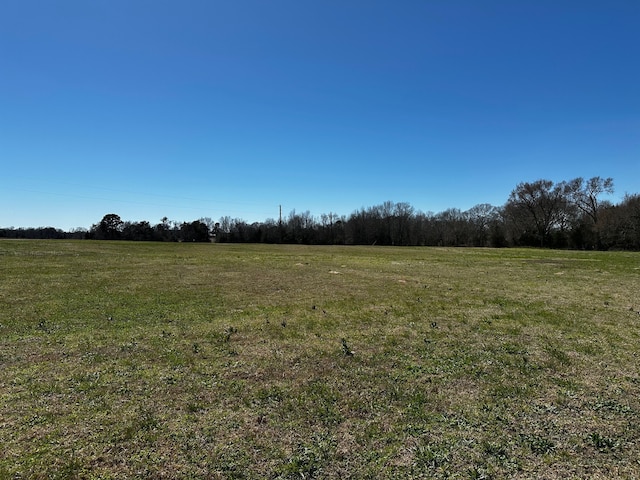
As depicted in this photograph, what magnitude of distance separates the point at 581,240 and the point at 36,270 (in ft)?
239

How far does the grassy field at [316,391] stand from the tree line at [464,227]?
57.0 m

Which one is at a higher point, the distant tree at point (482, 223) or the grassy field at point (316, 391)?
the distant tree at point (482, 223)

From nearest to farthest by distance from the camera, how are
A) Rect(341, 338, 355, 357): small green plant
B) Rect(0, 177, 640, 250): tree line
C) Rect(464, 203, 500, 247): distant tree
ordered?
Rect(341, 338, 355, 357): small green plant → Rect(0, 177, 640, 250): tree line → Rect(464, 203, 500, 247): distant tree

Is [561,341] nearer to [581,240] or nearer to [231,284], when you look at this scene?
[231,284]

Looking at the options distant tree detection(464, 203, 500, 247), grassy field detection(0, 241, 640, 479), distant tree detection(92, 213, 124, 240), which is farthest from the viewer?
distant tree detection(92, 213, 124, 240)

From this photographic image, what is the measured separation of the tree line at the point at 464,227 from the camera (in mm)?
54688

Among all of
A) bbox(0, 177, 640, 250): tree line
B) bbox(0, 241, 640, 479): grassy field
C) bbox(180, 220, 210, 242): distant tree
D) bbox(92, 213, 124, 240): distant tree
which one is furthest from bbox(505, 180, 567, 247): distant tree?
bbox(92, 213, 124, 240): distant tree

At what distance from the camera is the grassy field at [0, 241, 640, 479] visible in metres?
3.24

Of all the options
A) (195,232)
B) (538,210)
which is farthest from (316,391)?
(195,232)

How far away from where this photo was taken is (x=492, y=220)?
257ft

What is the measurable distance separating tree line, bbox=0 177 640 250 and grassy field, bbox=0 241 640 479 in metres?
57.0

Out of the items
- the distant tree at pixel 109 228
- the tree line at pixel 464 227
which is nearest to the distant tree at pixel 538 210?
the tree line at pixel 464 227

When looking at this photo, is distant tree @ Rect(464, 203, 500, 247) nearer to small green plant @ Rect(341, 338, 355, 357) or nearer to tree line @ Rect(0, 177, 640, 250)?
tree line @ Rect(0, 177, 640, 250)

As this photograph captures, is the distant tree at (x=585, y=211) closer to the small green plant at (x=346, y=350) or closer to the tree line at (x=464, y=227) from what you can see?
the tree line at (x=464, y=227)
